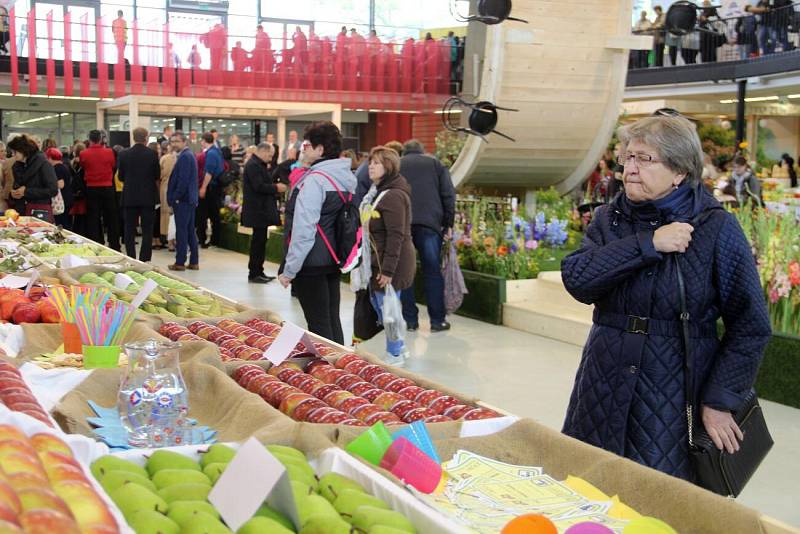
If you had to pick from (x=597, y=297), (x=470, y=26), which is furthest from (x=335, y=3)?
(x=597, y=297)

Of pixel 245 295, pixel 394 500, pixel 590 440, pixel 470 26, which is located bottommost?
pixel 245 295

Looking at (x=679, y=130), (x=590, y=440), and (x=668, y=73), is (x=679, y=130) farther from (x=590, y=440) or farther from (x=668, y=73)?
(x=668, y=73)

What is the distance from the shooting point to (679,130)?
261cm

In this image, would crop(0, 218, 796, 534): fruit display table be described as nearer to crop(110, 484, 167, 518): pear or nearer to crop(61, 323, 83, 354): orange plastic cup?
crop(110, 484, 167, 518): pear

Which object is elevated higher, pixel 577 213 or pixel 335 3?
pixel 335 3

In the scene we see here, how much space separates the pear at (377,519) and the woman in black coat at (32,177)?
8.87 m

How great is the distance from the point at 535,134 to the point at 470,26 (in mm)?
2141

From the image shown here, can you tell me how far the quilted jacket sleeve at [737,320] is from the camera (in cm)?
258

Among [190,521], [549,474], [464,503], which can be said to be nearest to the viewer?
[190,521]

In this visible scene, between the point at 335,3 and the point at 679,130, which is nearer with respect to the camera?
the point at 679,130

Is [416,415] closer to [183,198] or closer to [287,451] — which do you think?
[287,451]

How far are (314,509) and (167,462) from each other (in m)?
0.39

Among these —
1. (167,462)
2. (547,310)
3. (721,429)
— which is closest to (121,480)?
(167,462)

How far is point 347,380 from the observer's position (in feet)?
8.89
